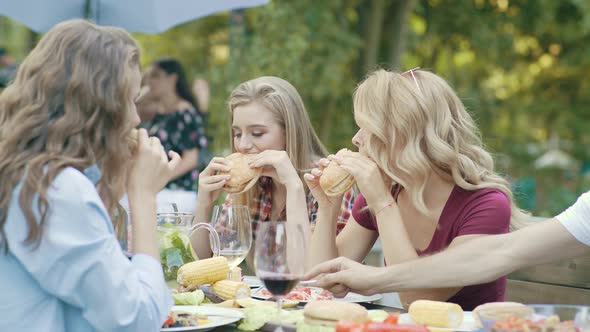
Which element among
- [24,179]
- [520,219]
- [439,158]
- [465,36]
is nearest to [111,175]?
[24,179]

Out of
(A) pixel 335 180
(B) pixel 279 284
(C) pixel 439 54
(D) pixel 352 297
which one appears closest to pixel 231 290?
(D) pixel 352 297

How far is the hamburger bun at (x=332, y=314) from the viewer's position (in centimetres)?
216

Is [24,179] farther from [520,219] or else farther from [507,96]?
[507,96]

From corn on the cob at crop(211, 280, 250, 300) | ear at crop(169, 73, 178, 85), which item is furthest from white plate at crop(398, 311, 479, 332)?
ear at crop(169, 73, 178, 85)

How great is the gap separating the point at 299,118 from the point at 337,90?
5569 millimetres

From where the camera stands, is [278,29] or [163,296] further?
[278,29]

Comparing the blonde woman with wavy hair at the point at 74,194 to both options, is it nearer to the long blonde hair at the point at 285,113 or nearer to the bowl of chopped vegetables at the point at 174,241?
the bowl of chopped vegetables at the point at 174,241

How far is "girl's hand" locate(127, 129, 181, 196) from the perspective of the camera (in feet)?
7.45

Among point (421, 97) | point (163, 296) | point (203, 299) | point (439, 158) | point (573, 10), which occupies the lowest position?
point (203, 299)

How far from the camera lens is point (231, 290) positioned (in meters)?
2.73

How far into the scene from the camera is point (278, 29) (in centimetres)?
878

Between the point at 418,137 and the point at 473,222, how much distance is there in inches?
15.4

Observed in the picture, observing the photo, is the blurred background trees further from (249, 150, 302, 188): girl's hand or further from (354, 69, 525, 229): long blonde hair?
(354, 69, 525, 229): long blonde hair

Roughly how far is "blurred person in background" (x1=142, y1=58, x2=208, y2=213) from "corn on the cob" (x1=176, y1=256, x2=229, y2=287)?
3939mm
